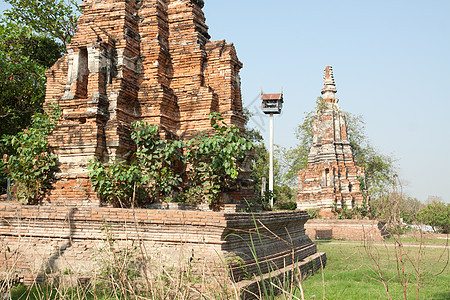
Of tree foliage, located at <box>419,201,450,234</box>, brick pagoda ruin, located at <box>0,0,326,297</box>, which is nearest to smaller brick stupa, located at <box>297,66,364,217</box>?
tree foliage, located at <box>419,201,450,234</box>

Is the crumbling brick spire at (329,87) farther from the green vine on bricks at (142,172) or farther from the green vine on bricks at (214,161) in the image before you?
the green vine on bricks at (142,172)

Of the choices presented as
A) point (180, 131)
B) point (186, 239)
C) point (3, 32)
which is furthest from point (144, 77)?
→ point (3, 32)

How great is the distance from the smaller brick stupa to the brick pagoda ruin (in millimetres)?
11080

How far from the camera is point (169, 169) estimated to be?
24.6ft

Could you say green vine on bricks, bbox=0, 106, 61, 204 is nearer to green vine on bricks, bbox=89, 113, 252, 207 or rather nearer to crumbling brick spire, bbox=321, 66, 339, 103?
green vine on bricks, bbox=89, 113, 252, 207

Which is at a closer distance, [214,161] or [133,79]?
[214,161]

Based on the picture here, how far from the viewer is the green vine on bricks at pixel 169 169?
6848 millimetres

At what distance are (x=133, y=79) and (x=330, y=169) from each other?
536 inches

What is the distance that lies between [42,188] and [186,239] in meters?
3.30

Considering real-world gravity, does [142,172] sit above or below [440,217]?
above

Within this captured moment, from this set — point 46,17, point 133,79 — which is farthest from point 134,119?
→ point 46,17

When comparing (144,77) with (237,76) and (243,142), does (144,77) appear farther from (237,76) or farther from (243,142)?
(243,142)

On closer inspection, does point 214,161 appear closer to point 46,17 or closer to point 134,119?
point 134,119

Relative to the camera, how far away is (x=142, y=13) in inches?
347
